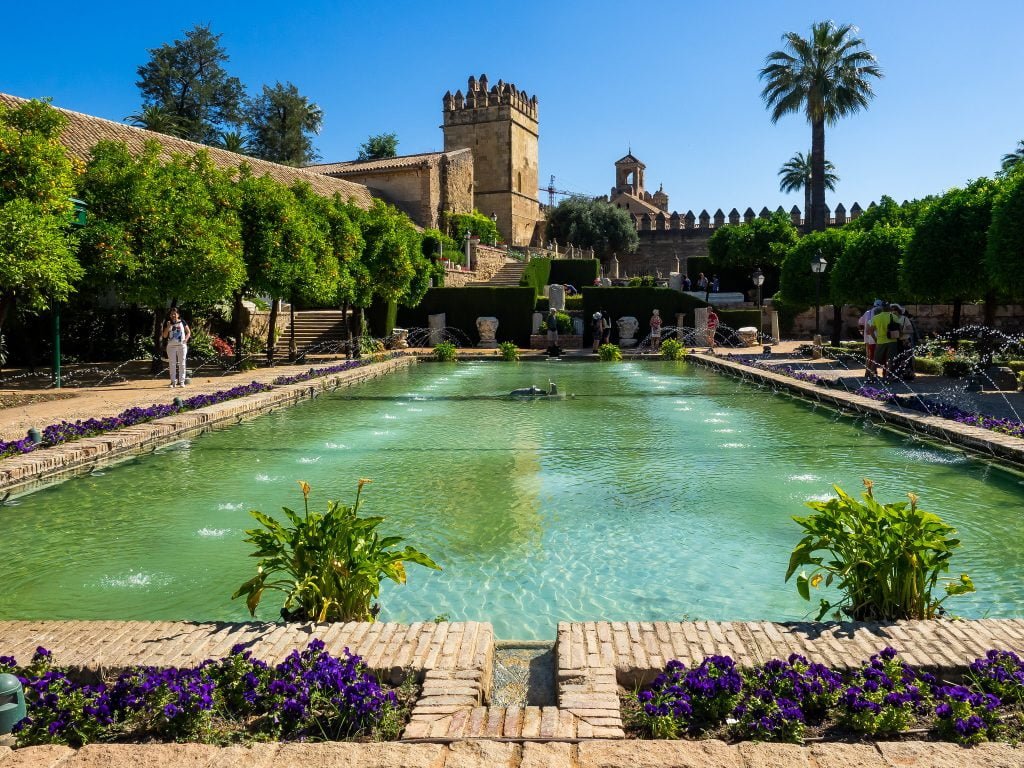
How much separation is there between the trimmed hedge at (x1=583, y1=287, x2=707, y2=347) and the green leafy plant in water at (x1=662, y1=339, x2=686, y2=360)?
3765 mm

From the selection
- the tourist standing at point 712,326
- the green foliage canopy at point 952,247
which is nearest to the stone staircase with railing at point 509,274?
the tourist standing at point 712,326

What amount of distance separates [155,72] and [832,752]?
55.6 meters

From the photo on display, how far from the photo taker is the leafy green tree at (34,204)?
10867 mm

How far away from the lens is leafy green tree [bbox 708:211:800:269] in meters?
39.5

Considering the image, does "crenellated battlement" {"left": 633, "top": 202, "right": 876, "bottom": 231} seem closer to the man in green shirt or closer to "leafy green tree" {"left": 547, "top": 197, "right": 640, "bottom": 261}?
"leafy green tree" {"left": 547, "top": 197, "right": 640, "bottom": 261}

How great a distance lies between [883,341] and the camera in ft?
48.6

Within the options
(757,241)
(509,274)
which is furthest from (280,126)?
(757,241)

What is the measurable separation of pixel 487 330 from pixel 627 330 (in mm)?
5090

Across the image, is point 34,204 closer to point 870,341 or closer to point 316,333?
point 870,341

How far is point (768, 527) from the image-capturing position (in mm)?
6082

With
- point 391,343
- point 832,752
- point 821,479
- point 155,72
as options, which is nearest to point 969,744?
point 832,752

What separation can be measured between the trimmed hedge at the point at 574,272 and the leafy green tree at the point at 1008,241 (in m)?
32.5

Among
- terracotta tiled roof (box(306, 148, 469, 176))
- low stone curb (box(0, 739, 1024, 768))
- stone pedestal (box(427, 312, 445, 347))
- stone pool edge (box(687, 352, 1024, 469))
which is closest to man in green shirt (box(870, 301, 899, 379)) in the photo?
stone pool edge (box(687, 352, 1024, 469))

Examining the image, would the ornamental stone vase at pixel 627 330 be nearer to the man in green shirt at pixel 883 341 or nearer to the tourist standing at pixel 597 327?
the tourist standing at pixel 597 327
